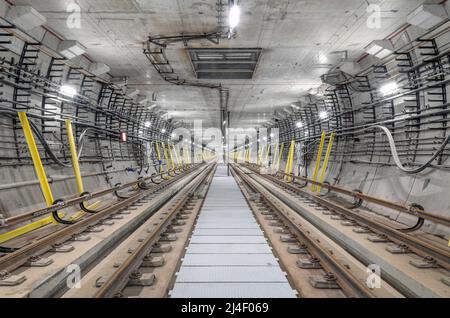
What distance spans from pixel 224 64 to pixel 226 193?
5.41 metres

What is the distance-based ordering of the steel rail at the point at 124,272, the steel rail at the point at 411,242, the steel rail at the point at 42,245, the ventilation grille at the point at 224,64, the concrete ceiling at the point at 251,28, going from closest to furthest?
the steel rail at the point at 124,272 < the steel rail at the point at 42,245 < the steel rail at the point at 411,242 < the concrete ceiling at the point at 251,28 < the ventilation grille at the point at 224,64

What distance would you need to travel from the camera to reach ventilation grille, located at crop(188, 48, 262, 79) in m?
9.83

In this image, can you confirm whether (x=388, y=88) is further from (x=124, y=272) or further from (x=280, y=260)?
(x=124, y=272)

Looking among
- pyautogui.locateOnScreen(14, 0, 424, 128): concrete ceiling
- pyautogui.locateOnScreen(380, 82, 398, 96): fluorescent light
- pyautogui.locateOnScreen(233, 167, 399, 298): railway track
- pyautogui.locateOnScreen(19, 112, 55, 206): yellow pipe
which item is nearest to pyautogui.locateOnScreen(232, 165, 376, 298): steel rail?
pyautogui.locateOnScreen(233, 167, 399, 298): railway track

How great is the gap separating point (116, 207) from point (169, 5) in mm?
5251

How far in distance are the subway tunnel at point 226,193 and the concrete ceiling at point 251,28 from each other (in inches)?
2.1

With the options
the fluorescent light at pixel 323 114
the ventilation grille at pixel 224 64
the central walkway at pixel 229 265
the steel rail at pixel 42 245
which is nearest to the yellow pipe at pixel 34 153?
the steel rail at pixel 42 245

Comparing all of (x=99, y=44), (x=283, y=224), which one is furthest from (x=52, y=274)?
(x=99, y=44)

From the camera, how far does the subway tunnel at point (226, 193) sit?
11.4 feet

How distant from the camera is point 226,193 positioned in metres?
10.9

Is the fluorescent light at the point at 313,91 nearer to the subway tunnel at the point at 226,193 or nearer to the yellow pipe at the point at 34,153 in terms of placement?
the subway tunnel at the point at 226,193

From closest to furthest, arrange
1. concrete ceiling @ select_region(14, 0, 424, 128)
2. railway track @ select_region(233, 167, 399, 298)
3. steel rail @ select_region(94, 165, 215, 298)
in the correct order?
1. steel rail @ select_region(94, 165, 215, 298)
2. railway track @ select_region(233, 167, 399, 298)
3. concrete ceiling @ select_region(14, 0, 424, 128)

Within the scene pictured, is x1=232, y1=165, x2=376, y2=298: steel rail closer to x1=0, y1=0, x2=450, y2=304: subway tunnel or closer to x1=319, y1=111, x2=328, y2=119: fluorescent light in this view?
x1=0, y1=0, x2=450, y2=304: subway tunnel

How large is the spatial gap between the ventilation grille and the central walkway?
638 centimetres
